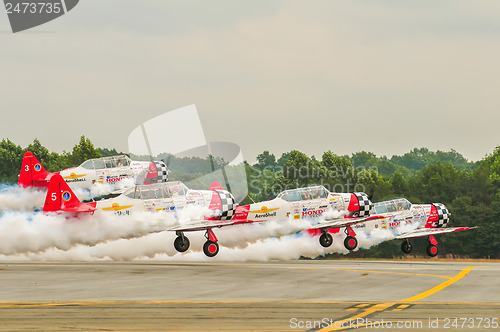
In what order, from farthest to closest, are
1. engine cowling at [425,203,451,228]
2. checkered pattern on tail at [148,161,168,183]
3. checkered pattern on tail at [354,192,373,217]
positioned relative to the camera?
engine cowling at [425,203,451,228]
checkered pattern on tail at [148,161,168,183]
checkered pattern on tail at [354,192,373,217]

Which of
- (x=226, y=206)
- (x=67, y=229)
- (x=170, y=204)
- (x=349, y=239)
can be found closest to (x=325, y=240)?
(x=349, y=239)

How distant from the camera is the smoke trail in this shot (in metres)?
45.4

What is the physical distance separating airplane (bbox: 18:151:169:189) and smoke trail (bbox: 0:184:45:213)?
0.45 metres

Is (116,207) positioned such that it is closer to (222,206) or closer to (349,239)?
(222,206)

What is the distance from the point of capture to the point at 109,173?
45.6m

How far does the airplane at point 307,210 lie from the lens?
39.3 metres

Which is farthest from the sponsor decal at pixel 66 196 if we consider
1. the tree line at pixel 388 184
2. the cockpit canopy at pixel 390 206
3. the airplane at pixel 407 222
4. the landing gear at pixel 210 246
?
the tree line at pixel 388 184

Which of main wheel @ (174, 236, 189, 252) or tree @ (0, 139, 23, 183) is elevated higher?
tree @ (0, 139, 23, 183)

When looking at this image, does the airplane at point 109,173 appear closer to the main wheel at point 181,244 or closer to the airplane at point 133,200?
the airplane at point 133,200

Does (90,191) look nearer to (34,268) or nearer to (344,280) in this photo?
(34,268)

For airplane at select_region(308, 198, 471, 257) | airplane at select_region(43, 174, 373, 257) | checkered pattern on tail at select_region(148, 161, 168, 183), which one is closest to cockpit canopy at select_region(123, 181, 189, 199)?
airplane at select_region(43, 174, 373, 257)

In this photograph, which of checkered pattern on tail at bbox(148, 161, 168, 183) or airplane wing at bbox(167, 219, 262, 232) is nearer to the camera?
airplane wing at bbox(167, 219, 262, 232)

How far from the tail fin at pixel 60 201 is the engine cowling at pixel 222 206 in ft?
18.3

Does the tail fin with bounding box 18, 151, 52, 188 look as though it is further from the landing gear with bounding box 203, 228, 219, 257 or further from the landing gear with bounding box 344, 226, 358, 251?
the landing gear with bounding box 344, 226, 358, 251
